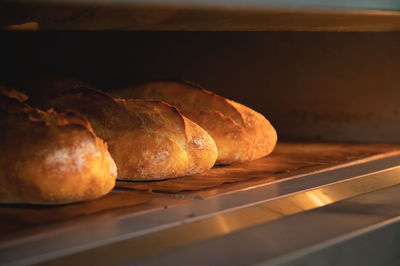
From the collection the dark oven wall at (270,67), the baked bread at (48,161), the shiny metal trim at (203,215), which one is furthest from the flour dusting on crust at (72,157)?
the dark oven wall at (270,67)

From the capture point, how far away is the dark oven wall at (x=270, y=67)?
78.1 inches

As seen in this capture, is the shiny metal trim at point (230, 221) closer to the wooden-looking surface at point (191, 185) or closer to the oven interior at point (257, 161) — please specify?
the oven interior at point (257, 161)

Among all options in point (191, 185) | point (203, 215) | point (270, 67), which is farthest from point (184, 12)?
point (270, 67)

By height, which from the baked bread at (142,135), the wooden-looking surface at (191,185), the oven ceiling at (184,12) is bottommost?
the wooden-looking surface at (191,185)

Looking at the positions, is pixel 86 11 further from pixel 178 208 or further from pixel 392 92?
pixel 392 92

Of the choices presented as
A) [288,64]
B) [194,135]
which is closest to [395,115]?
[288,64]

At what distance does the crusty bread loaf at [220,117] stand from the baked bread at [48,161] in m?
0.58

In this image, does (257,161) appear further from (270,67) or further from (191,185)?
(270,67)

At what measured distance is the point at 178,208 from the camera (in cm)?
93

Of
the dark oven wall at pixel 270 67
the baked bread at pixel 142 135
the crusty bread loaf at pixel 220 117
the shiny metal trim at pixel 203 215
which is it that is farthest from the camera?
the dark oven wall at pixel 270 67

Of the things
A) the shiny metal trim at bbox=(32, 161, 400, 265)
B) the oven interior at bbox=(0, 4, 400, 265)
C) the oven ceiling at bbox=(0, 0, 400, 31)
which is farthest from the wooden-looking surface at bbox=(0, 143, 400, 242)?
the oven ceiling at bbox=(0, 0, 400, 31)

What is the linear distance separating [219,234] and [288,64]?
4.43ft

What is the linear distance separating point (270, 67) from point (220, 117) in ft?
1.83

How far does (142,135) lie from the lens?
132 cm
